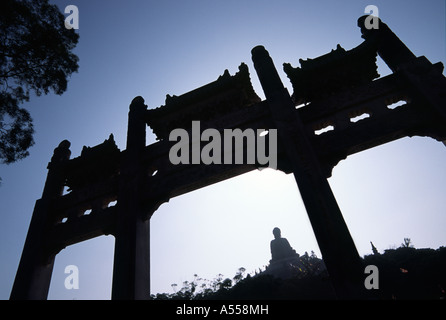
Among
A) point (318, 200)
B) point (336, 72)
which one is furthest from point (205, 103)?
point (318, 200)

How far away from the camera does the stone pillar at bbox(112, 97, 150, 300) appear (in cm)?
528

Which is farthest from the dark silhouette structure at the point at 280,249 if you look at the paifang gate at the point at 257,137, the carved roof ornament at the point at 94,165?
the carved roof ornament at the point at 94,165

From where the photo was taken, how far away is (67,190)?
791 centimetres

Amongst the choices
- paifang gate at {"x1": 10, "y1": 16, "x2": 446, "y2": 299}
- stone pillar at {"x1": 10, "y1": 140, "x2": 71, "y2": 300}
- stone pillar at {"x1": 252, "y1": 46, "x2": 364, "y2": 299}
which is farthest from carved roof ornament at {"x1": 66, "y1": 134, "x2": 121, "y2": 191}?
stone pillar at {"x1": 252, "y1": 46, "x2": 364, "y2": 299}

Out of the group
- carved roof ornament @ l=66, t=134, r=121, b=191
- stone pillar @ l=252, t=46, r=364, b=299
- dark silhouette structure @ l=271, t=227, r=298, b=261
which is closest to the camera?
stone pillar @ l=252, t=46, r=364, b=299

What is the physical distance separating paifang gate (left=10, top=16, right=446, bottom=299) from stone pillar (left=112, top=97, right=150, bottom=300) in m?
0.02

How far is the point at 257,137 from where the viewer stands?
612 centimetres

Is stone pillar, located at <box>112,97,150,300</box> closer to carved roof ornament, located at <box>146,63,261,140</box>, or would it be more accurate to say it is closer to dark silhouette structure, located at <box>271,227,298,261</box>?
carved roof ornament, located at <box>146,63,261,140</box>

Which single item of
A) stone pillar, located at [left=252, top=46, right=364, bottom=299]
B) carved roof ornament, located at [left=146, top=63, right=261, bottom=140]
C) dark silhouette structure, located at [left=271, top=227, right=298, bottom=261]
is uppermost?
dark silhouette structure, located at [left=271, top=227, right=298, bottom=261]

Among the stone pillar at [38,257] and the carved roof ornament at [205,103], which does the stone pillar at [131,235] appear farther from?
the stone pillar at [38,257]

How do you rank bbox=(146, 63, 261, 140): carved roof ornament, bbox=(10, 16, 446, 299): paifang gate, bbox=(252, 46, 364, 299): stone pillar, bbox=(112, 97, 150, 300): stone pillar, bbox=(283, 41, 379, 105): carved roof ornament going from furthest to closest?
bbox=(146, 63, 261, 140): carved roof ornament < bbox=(283, 41, 379, 105): carved roof ornament < bbox=(112, 97, 150, 300): stone pillar < bbox=(10, 16, 446, 299): paifang gate < bbox=(252, 46, 364, 299): stone pillar

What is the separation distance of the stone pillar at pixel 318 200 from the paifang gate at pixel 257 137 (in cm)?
2
